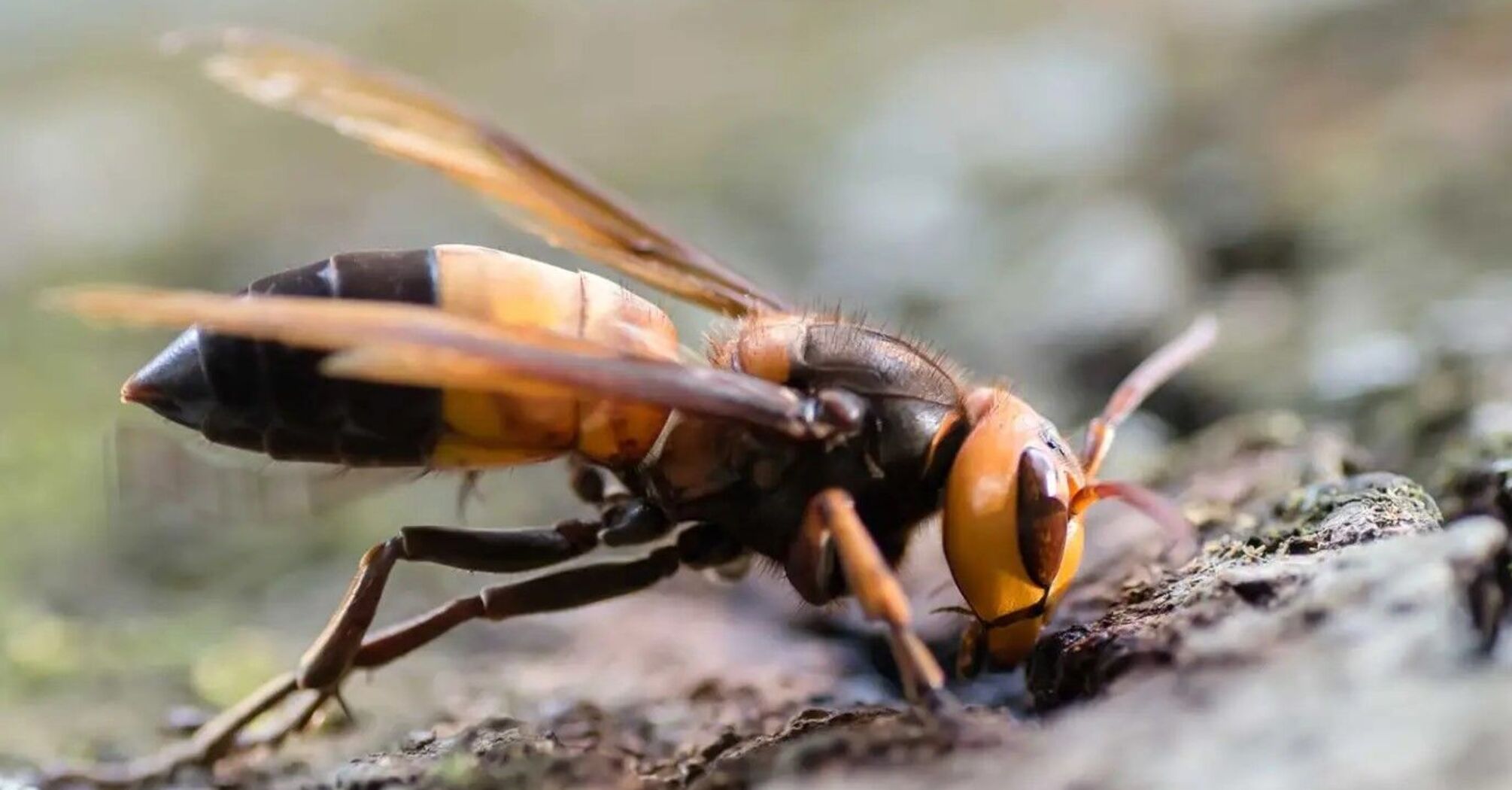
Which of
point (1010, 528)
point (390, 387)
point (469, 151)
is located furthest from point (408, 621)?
point (1010, 528)

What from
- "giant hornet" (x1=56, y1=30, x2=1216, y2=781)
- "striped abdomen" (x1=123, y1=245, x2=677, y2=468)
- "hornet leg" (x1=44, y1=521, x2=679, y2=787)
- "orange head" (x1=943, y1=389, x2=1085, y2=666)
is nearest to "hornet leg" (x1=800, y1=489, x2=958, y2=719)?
"giant hornet" (x1=56, y1=30, x2=1216, y2=781)

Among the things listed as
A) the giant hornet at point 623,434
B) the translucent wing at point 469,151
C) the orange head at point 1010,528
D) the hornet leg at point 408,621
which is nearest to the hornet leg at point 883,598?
the giant hornet at point 623,434

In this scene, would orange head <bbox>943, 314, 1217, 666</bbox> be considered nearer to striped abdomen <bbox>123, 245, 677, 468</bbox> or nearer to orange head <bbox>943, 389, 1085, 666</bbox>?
orange head <bbox>943, 389, 1085, 666</bbox>

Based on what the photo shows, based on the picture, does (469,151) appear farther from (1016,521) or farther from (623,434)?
(1016,521)

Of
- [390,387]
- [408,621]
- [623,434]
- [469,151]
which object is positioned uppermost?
[469,151]

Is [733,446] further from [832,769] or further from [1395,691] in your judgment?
[1395,691]
